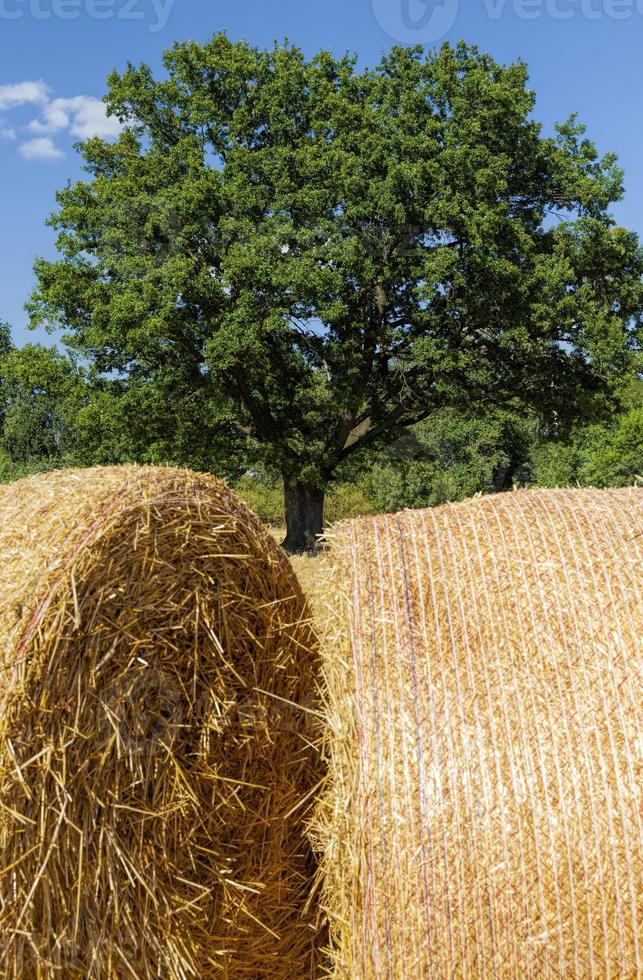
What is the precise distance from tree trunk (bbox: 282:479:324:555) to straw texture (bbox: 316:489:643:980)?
16850 millimetres

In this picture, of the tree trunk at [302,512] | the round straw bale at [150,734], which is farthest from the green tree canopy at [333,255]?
the round straw bale at [150,734]

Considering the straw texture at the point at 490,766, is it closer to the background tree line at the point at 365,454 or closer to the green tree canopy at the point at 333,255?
the background tree line at the point at 365,454

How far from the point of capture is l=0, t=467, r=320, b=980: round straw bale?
271cm

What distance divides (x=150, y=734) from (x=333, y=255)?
14852 mm

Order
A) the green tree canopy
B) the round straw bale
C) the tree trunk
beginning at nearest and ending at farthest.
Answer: the round straw bale, the green tree canopy, the tree trunk

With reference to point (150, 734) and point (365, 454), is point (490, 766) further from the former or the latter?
point (365, 454)

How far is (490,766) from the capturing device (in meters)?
2.85

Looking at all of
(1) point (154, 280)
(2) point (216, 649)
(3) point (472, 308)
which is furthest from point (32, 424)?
(2) point (216, 649)

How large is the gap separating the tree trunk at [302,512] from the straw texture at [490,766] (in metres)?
16.9

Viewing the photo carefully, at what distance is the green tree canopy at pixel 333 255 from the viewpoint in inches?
672

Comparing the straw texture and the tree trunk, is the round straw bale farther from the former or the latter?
the tree trunk

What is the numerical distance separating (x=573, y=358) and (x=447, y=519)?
16175 mm

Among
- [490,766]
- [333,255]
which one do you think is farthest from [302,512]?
[490,766]

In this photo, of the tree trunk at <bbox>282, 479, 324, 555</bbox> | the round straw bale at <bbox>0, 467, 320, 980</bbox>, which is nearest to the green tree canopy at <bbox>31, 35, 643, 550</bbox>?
the tree trunk at <bbox>282, 479, 324, 555</bbox>
